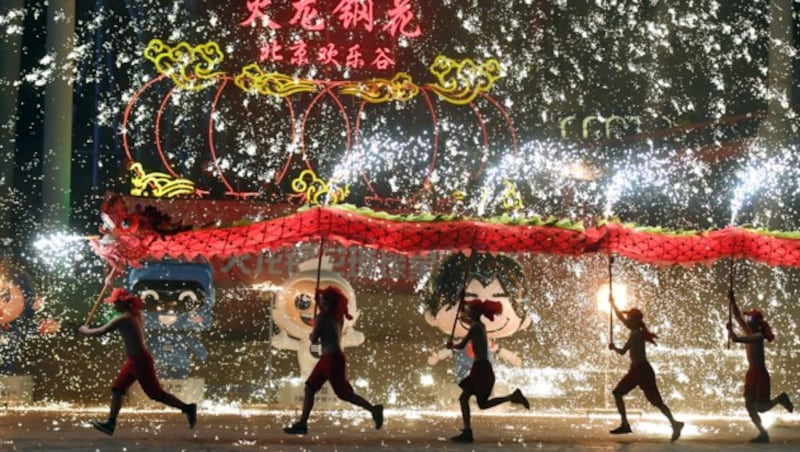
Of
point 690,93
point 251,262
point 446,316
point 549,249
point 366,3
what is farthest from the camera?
point 690,93

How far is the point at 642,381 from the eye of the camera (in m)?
10.6

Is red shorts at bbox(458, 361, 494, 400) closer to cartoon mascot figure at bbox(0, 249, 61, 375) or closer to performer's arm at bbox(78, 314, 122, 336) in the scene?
performer's arm at bbox(78, 314, 122, 336)

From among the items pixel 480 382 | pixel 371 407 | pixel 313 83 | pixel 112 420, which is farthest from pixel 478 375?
pixel 313 83

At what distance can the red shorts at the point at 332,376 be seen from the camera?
395 inches

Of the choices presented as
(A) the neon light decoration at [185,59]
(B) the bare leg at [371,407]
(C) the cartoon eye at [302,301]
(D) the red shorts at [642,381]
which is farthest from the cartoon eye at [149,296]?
(D) the red shorts at [642,381]

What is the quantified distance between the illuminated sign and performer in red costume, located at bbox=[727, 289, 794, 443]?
379 inches

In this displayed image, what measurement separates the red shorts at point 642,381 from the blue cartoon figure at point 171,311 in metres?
5.52

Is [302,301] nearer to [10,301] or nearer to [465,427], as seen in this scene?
[465,427]

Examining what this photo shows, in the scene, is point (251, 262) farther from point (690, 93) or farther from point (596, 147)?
point (690, 93)

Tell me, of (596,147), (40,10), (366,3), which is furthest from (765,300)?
(40,10)

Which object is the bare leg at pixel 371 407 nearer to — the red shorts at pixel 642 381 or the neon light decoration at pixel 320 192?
the red shorts at pixel 642 381

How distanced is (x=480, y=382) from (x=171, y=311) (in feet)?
15.4

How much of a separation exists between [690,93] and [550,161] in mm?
4391

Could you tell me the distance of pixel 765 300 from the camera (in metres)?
18.4
